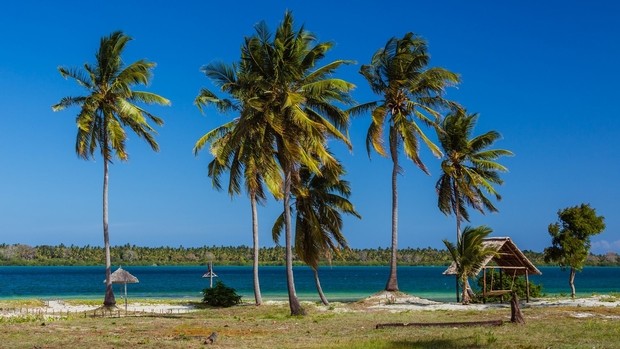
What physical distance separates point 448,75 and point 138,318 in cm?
1961

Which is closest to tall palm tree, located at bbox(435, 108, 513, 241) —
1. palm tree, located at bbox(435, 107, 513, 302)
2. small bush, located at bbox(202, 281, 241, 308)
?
palm tree, located at bbox(435, 107, 513, 302)

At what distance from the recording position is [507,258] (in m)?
40.7

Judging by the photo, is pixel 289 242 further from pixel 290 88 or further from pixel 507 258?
pixel 507 258

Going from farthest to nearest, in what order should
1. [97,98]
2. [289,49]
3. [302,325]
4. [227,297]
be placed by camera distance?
1. [227,297]
2. [97,98]
3. [289,49]
4. [302,325]

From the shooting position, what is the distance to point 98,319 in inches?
1126

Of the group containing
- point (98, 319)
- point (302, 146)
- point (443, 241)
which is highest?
point (302, 146)

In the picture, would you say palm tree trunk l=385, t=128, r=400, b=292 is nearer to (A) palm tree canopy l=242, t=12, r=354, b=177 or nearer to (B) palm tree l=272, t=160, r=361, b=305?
(B) palm tree l=272, t=160, r=361, b=305

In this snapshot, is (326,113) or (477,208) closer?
(326,113)

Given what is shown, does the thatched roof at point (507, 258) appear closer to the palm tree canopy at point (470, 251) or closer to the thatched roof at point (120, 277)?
the palm tree canopy at point (470, 251)

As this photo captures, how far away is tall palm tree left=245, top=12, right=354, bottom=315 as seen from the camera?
28531 millimetres

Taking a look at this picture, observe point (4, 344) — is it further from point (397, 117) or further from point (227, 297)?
point (397, 117)

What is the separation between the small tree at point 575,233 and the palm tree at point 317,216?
1155cm

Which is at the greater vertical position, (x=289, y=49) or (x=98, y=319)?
(x=289, y=49)

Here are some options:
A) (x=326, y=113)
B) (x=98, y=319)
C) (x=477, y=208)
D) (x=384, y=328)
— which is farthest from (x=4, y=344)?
(x=477, y=208)
